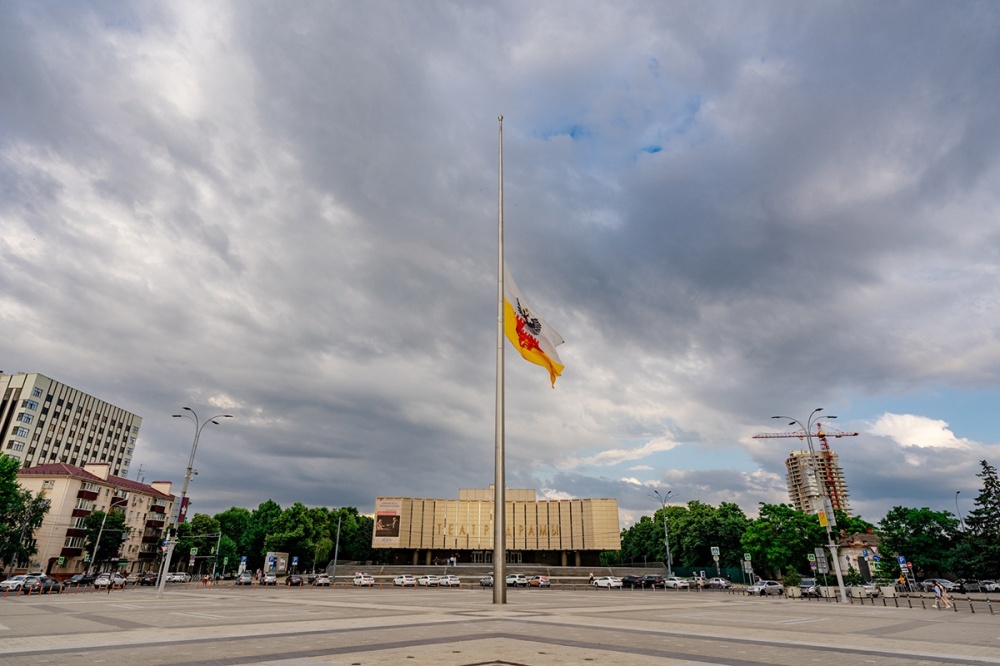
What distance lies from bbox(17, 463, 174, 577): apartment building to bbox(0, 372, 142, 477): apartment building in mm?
21005

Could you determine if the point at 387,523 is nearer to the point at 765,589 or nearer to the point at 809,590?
the point at 765,589

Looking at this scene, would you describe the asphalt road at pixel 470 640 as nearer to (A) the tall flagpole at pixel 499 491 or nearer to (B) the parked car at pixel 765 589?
(A) the tall flagpole at pixel 499 491

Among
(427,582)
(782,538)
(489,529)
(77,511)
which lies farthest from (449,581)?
(77,511)

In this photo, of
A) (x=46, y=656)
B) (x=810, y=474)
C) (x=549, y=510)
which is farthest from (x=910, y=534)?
(x=46, y=656)

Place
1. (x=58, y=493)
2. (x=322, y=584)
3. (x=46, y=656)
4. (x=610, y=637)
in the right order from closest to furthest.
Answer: (x=46, y=656) < (x=610, y=637) < (x=322, y=584) < (x=58, y=493)

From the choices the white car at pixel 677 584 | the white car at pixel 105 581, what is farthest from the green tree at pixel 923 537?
the white car at pixel 105 581

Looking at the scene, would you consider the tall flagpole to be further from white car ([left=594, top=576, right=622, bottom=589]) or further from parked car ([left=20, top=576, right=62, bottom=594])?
white car ([left=594, top=576, right=622, bottom=589])

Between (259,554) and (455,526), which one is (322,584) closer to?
(455,526)

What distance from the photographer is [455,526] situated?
104 meters

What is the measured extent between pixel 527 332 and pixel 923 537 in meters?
75.5

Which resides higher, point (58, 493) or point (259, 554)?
point (58, 493)

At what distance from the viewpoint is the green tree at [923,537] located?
6894 centimetres

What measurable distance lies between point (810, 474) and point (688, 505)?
90840 millimetres

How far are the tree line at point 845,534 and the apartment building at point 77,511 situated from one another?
84911mm
